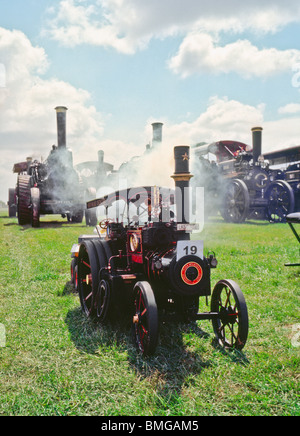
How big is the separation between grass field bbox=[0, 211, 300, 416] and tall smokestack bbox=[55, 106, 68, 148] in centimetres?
1171

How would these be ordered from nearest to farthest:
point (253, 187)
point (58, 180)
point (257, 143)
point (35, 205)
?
point (35, 205) < point (58, 180) < point (253, 187) < point (257, 143)

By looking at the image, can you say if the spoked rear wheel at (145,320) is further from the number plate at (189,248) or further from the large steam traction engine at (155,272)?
the number plate at (189,248)

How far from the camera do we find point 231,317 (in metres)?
3.52

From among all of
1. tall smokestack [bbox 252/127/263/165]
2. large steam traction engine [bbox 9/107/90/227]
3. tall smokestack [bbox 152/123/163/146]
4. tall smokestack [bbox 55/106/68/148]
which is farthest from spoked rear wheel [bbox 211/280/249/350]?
tall smokestack [bbox 252/127/263/165]

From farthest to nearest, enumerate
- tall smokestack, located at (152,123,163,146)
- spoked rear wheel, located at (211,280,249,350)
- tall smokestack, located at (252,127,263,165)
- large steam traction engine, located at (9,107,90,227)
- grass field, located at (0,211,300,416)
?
tall smokestack, located at (252,127,263,165)
large steam traction engine, located at (9,107,90,227)
tall smokestack, located at (152,123,163,146)
spoked rear wheel, located at (211,280,249,350)
grass field, located at (0,211,300,416)

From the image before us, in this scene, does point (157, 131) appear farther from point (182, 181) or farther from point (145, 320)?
point (145, 320)

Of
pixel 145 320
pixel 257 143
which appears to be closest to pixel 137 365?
→ pixel 145 320

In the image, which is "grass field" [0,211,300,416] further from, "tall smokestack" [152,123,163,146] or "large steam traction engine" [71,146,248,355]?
"tall smokestack" [152,123,163,146]

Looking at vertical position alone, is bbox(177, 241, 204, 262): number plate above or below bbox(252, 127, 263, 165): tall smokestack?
below

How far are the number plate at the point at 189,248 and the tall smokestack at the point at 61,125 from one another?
45.8 feet

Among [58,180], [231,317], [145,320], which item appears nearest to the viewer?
[145,320]

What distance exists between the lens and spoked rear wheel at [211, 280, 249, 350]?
10.9 ft

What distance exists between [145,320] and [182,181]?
147 centimetres
